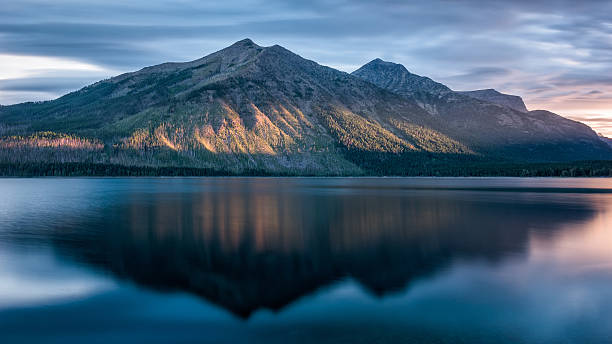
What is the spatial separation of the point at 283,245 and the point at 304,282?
14.3 meters

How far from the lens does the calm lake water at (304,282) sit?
2188 cm

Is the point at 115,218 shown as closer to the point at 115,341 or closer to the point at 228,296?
the point at 228,296

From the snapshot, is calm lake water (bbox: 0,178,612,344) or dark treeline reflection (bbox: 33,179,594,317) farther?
dark treeline reflection (bbox: 33,179,594,317)

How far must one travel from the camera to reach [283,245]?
44.4 metres

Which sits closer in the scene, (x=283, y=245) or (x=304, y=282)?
(x=304, y=282)

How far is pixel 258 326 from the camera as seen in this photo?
22109 millimetres

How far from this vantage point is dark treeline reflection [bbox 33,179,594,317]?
3045cm

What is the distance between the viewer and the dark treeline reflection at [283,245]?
30.5 m

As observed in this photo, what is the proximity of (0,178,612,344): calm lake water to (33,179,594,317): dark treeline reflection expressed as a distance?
207 millimetres

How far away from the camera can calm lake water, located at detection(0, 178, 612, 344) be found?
21875 mm

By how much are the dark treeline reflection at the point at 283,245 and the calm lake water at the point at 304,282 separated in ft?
0.68

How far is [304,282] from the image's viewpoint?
3030cm

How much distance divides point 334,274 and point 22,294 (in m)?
19.3

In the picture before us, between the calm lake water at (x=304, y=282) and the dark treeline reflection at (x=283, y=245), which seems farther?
the dark treeline reflection at (x=283, y=245)
